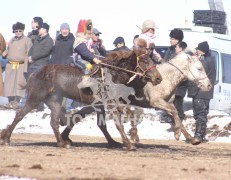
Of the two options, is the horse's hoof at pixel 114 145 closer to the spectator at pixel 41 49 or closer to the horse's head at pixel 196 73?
the horse's head at pixel 196 73

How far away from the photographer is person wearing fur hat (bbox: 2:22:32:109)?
24.6 m

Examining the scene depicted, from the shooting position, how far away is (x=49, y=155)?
593 inches

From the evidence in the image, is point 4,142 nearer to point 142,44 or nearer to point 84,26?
point 84,26

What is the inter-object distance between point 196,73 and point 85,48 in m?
2.29

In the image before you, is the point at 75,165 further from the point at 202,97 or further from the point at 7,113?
the point at 7,113

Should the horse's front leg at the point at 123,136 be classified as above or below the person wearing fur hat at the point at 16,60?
below

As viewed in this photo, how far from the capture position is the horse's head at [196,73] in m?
18.6

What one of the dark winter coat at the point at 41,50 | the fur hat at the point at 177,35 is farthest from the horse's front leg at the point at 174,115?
the dark winter coat at the point at 41,50

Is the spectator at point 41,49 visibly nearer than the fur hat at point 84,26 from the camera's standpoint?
No

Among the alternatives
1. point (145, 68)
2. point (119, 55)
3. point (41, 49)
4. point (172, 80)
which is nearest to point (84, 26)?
point (119, 55)

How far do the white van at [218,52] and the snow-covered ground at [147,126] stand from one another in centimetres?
51

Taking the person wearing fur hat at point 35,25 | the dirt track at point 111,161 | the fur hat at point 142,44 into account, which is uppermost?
the person wearing fur hat at point 35,25

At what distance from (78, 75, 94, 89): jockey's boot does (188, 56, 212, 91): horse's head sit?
6.95 ft

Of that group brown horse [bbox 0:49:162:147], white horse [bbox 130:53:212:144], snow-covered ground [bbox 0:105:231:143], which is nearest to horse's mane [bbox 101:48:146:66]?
brown horse [bbox 0:49:162:147]
